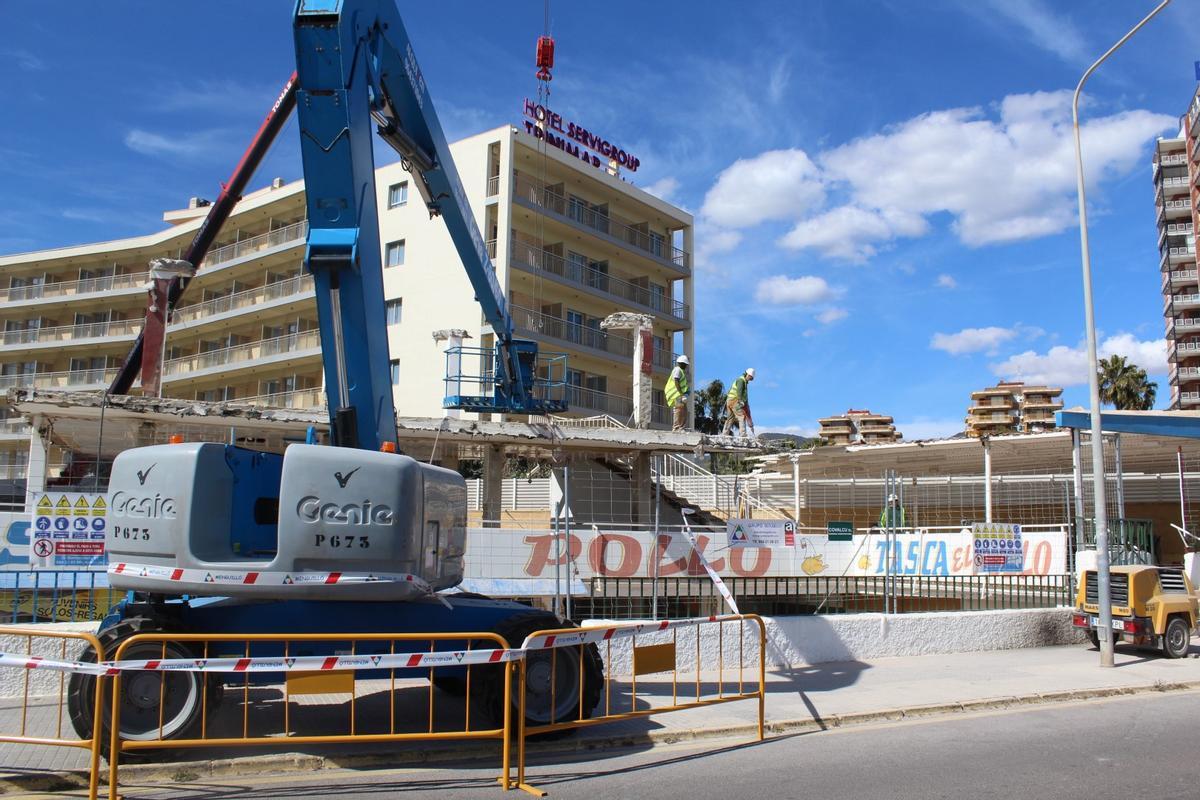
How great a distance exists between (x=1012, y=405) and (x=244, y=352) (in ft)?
198

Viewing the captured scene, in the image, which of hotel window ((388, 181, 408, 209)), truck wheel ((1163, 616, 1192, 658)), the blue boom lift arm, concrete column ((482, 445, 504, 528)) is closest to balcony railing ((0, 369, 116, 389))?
hotel window ((388, 181, 408, 209))

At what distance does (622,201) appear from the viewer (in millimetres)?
45094

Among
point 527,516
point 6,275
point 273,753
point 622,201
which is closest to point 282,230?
point 622,201

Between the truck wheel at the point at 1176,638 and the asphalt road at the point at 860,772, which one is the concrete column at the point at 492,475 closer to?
the truck wheel at the point at 1176,638

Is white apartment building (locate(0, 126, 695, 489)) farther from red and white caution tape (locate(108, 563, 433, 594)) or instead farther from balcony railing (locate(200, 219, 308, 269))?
red and white caution tape (locate(108, 563, 433, 594))

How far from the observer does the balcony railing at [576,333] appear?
126 feet

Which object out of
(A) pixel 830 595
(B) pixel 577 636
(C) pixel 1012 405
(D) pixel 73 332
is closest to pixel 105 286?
(D) pixel 73 332

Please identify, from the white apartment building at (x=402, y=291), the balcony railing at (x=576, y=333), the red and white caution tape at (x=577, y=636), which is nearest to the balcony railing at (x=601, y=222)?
the white apartment building at (x=402, y=291)

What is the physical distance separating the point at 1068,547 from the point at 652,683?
11.3 metres

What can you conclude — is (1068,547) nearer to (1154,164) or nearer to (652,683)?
(652,683)

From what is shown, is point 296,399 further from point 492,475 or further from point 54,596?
point 54,596

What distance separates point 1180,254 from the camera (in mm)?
73562

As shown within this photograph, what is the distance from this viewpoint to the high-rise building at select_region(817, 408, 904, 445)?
6231cm

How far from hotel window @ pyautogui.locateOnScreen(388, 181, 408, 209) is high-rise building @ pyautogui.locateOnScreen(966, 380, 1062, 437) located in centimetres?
4681
